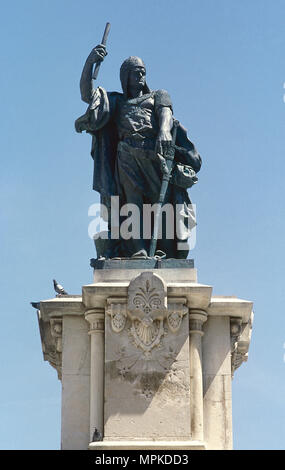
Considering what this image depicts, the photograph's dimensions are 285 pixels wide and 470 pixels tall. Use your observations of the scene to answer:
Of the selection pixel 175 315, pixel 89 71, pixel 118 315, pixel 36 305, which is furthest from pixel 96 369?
pixel 89 71

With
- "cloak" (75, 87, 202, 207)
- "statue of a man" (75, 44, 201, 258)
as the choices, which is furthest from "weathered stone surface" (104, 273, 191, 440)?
"cloak" (75, 87, 202, 207)

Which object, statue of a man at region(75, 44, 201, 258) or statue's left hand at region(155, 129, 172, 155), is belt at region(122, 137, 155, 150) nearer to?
statue of a man at region(75, 44, 201, 258)

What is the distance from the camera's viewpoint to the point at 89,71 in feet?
72.8

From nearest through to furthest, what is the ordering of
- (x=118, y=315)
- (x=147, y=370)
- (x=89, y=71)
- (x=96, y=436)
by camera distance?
(x=96, y=436), (x=147, y=370), (x=118, y=315), (x=89, y=71)

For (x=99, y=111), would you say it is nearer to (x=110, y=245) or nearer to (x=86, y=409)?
(x=110, y=245)

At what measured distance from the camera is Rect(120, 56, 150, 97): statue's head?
22.7 m

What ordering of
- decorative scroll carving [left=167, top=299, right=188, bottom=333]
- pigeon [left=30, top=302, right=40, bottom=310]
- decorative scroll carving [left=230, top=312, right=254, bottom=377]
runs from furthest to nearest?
pigeon [left=30, top=302, right=40, bottom=310] → decorative scroll carving [left=230, top=312, right=254, bottom=377] → decorative scroll carving [left=167, top=299, right=188, bottom=333]

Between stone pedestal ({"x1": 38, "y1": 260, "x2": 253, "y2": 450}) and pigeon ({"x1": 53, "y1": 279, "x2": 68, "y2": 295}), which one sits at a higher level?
pigeon ({"x1": 53, "y1": 279, "x2": 68, "y2": 295})

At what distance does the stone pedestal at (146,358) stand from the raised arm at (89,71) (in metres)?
3.24

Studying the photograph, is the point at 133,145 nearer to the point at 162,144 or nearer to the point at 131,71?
the point at 162,144

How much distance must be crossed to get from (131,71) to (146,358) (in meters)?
5.45

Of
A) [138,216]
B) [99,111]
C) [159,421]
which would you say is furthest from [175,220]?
[159,421]
